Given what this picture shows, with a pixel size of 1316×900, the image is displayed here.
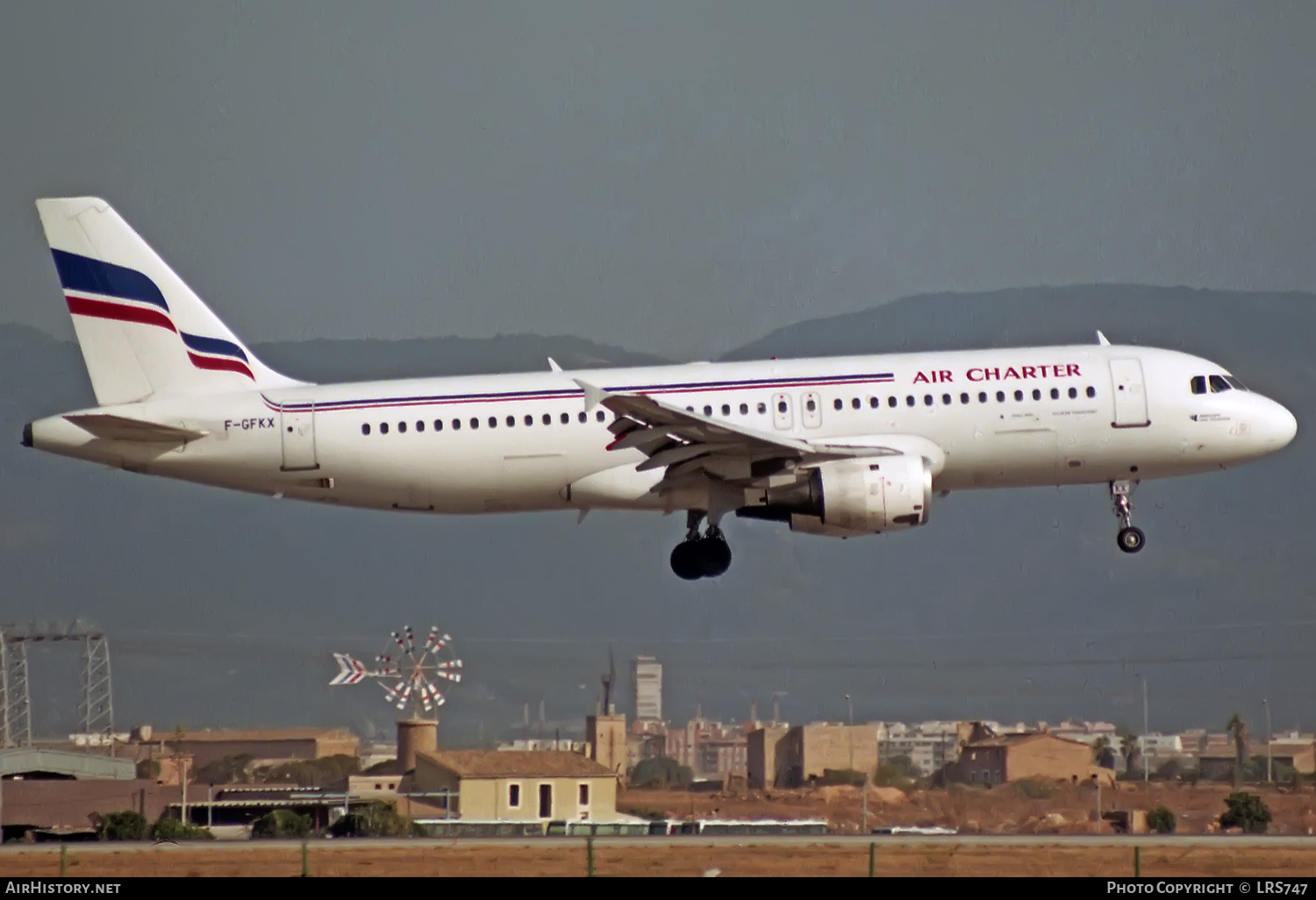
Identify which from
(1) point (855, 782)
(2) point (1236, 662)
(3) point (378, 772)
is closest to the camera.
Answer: (1) point (855, 782)

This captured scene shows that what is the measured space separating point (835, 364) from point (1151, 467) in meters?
6.84

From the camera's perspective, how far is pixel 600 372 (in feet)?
129

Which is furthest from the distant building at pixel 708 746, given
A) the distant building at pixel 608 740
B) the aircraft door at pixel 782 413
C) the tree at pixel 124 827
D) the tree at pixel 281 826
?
the tree at pixel 124 827

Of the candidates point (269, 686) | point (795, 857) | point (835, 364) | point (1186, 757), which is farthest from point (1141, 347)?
point (269, 686)

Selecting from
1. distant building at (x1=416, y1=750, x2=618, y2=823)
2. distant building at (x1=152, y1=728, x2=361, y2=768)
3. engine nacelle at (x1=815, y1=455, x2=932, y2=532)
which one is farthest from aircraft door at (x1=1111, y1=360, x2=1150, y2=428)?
distant building at (x1=152, y1=728, x2=361, y2=768)

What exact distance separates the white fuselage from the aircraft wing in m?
0.59

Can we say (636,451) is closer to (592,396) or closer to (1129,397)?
(592,396)

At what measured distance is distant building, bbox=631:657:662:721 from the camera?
182ft

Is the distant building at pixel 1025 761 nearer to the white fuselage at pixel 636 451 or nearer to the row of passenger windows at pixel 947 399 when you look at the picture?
the white fuselage at pixel 636 451

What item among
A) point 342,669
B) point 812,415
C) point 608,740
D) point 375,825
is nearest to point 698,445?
point 812,415

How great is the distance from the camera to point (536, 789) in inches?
1522

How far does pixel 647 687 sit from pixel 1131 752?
19105 millimetres

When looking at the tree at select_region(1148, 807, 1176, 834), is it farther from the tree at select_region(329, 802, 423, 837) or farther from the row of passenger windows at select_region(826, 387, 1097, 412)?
the tree at select_region(329, 802, 423, 837)

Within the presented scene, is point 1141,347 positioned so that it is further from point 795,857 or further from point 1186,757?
point 795,857
